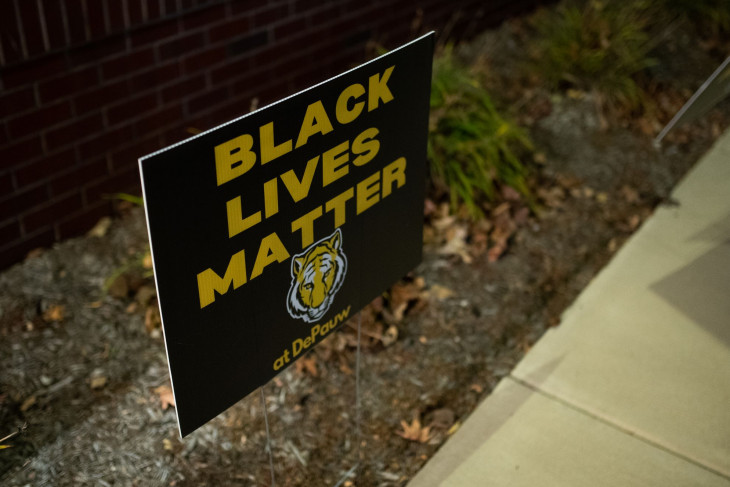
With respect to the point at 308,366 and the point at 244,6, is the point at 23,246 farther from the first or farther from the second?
the point at 244,6

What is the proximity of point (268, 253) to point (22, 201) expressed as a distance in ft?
7.25

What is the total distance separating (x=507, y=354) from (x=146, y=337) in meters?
1.73

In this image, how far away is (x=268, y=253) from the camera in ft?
7.50

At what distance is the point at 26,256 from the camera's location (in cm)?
407

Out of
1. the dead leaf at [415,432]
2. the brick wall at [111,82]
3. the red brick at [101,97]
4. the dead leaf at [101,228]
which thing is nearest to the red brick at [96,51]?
the brick wall at [111,82]

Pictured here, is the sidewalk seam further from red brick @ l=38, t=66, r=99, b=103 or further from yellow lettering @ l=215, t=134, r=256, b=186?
red brick @ l=38, t=66, r=99, b=103

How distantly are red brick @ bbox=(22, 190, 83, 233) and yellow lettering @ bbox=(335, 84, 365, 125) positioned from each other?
2.34 m

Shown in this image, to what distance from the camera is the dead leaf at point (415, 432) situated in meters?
3.33

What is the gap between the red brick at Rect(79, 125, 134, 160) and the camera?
163 inches

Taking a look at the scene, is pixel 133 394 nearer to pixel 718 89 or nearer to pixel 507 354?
pixel 507 354

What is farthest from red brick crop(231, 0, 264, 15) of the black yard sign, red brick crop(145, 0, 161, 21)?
the black yard sign

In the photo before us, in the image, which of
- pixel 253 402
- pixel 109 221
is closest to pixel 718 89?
pixel 253 402

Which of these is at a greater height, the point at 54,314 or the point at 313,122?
the point at 313,122

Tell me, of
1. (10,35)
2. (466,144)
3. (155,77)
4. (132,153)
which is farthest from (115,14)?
(466,144)
